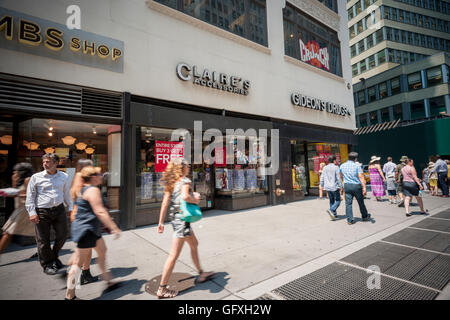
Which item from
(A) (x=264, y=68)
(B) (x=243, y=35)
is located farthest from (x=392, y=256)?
(B) (x=243, y=35)

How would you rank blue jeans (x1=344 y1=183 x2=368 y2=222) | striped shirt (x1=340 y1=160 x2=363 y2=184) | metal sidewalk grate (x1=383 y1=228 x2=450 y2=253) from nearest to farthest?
metal sidewalk grate (x1=383 y1=228 x2=450 y2=253), blue jeans (x1=344 y1=183 x2=368 y2=222), striped shirt (x1=340 y1=160 x2=363 y2=184)

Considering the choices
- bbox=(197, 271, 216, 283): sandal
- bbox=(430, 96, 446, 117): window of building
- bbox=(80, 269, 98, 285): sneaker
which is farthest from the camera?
bbox=(430, 96, 446, 117): window of building

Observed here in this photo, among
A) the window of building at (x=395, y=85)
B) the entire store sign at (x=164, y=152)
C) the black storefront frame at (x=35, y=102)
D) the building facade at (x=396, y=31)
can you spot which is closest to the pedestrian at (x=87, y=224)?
the black storefront frame at (x=35, y=102)

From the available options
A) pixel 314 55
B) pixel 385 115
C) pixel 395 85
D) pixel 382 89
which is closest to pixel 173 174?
pixel 314 55

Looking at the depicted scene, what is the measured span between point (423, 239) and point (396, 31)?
142 feet

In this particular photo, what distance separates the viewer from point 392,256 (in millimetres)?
3906

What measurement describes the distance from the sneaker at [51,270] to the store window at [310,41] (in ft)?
39.8

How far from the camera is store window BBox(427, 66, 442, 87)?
27156mm

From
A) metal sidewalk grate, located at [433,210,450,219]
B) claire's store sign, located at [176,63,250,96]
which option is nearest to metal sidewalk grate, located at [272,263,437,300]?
metal sidewalk grate, located at [433,210,450,219]

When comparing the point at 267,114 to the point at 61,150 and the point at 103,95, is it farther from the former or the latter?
the point at 61,150

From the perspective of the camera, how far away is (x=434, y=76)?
2767 centimetres

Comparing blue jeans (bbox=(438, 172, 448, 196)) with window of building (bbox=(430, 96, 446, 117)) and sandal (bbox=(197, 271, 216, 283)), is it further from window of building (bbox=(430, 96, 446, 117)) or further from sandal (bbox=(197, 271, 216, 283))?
window of building (bbox=(430, 96, 446, 117))

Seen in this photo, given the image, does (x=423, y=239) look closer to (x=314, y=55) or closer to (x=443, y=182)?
(x=443, y=182)

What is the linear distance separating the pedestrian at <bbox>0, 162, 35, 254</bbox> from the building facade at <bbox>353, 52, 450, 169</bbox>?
23.4 m
